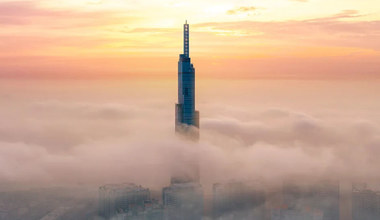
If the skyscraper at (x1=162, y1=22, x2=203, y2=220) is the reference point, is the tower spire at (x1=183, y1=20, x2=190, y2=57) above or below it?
above

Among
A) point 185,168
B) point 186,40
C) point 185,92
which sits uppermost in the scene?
point 186,40

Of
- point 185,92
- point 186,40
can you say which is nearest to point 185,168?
point 185,92

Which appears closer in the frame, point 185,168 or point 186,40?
point 186,40

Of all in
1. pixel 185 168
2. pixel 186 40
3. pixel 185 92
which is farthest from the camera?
pixel 185 168

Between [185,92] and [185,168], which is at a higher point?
[185,92]

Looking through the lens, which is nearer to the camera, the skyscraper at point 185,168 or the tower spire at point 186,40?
the skyscraper at point 185,168

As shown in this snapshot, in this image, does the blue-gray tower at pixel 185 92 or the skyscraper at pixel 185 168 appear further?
the blue-gray tower at pixel 185 92

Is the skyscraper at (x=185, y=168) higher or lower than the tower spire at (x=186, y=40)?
lower

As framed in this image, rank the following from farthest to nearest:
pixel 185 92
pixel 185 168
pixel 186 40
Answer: pixel 185 168 → pixel 185 92 → pixel 186 40

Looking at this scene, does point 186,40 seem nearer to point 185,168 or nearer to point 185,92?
point 185,92
